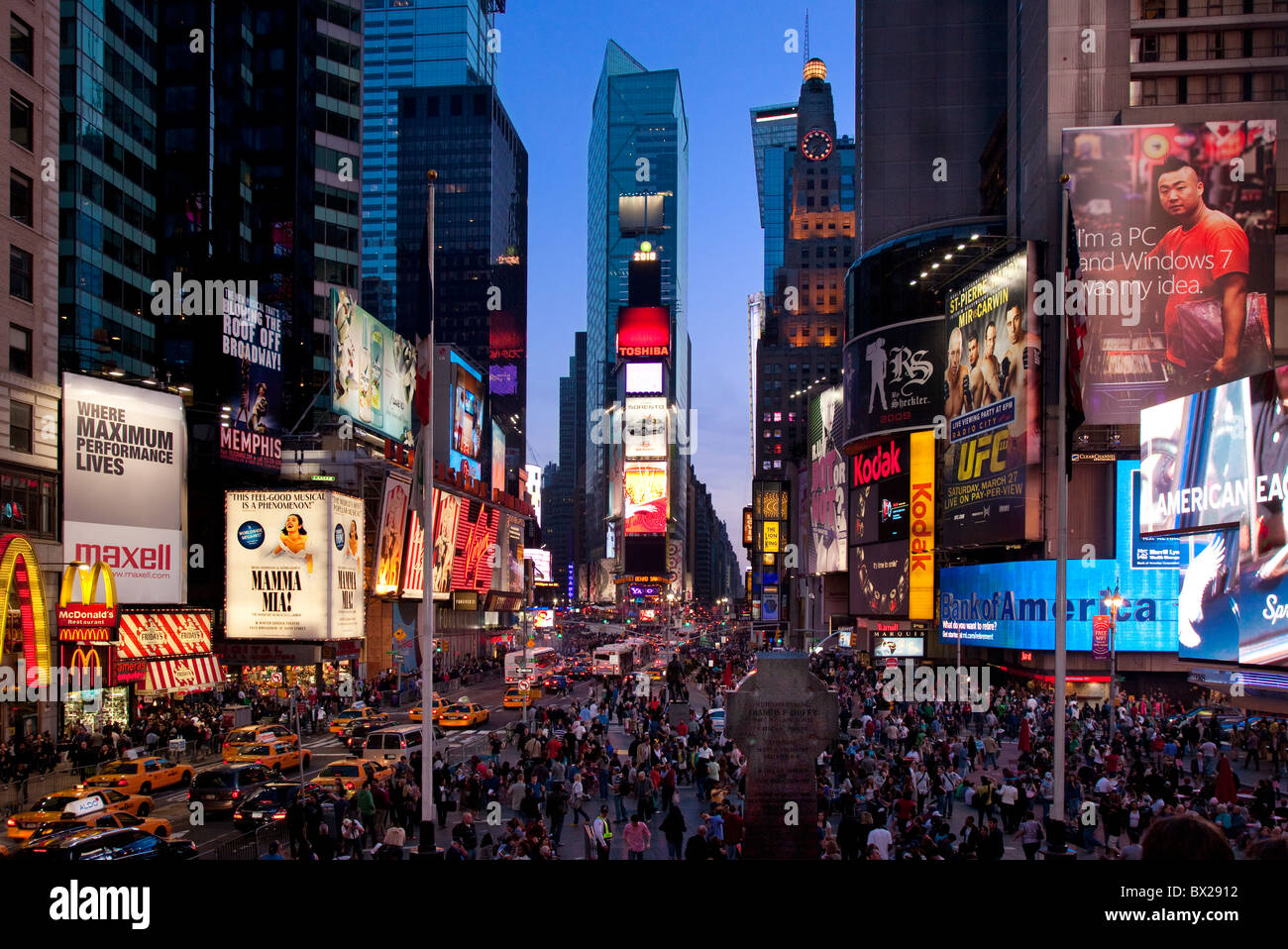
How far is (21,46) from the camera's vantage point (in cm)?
3519

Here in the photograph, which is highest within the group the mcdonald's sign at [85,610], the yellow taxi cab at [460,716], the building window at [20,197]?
the building window at [20,197]

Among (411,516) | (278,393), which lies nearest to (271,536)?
(278,393)

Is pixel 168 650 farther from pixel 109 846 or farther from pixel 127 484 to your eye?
pixel 109 846

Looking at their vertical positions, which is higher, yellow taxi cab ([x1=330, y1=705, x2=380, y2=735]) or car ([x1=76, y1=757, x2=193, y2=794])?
car ([x1=76, y1=757, x2=193, y2=794])

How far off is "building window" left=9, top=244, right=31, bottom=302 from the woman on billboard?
1475 centimetres

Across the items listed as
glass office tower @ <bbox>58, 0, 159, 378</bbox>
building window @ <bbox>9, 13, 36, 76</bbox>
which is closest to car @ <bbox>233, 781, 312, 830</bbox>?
building window @ <bbox>9, 13, 36, 76</bbox>

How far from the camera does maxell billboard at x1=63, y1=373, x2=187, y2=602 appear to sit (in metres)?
36.4

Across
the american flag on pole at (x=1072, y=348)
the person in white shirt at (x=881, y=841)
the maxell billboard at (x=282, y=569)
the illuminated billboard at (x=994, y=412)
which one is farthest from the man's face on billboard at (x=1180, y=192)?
the person in white shirt at (x=881, y=841)

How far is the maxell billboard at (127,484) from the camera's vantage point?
119ft

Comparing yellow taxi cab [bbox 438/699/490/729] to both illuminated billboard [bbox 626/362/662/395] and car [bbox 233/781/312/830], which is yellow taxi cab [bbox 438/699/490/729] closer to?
car [bbox 233/781/312/830]

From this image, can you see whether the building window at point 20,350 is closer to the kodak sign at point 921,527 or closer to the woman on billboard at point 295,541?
the woman on billboard at point 295,541

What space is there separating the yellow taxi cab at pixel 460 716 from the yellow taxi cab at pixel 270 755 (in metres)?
10.9

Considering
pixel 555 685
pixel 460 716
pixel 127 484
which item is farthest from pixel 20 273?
pixel 555 685

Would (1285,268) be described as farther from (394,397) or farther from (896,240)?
(394,397)
